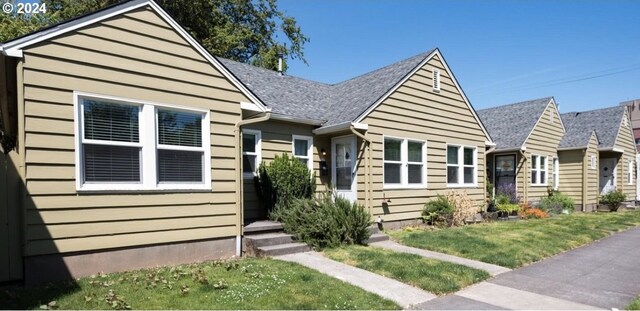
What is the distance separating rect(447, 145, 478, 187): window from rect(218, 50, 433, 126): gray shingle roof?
11.0 feet

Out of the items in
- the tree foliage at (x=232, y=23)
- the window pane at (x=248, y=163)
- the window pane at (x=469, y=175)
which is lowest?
the window pane at (x=469, y=175)

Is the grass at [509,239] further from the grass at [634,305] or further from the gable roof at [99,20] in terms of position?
the gable roof at [99,20]

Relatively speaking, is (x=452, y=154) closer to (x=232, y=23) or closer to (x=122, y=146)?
(x=122, y=146)

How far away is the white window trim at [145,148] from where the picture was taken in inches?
215

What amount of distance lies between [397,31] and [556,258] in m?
9.54

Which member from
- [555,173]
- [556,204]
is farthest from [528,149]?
[555,173]

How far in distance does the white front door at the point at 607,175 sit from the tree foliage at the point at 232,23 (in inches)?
810

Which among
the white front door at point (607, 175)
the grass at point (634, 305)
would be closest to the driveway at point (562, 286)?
the grass at point (634, 305)

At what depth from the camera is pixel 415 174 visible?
440 inches

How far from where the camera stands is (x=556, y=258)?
292 inches

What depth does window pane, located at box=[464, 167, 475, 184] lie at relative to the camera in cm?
1294

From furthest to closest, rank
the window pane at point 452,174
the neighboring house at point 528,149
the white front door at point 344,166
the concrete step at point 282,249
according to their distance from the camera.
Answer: the neighboring house at point 528,149 → the window pane at point 452,174 → the white front door at point 344,166 → the concrete step at point 282,249

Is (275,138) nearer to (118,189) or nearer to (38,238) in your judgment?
(118,189)

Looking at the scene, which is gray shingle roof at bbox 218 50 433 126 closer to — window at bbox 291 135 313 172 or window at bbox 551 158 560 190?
window at bbox 291 135 313 172
